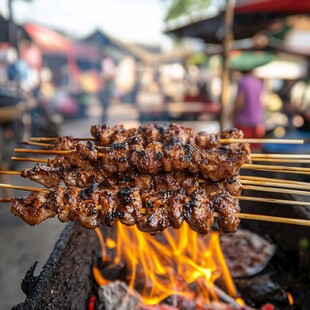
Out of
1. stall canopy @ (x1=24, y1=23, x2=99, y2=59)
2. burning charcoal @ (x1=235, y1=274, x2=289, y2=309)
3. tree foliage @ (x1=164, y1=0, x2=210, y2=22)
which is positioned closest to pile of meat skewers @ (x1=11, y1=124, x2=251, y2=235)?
burning charcoal @ (x1=235, y1=274, x2=289, y2=309)

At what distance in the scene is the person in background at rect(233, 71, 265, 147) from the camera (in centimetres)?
757

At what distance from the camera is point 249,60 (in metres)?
8.12

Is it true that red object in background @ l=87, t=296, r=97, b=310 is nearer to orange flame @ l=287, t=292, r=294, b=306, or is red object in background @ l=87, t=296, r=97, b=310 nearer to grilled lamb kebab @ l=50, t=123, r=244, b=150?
grilled lamb kebab @ l=50, t=123, r=244, b=150

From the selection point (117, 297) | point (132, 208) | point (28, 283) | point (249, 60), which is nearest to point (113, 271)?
point (117, 297)

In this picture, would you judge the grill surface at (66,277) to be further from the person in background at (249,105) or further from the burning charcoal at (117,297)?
the person in background at (249,105)

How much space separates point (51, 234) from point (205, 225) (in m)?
4.01

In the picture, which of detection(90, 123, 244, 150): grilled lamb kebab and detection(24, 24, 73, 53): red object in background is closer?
detection(90, 123, 244, 150): grilled lamb kebab

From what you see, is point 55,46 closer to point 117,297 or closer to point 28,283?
point 117,297

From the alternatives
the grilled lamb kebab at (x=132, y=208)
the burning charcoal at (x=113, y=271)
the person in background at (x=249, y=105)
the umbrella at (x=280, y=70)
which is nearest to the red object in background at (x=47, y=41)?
the umbrella at (x=280, y=70)

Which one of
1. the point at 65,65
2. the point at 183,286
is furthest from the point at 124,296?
the point at 65,65

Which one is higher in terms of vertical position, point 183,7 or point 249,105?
point 183,7

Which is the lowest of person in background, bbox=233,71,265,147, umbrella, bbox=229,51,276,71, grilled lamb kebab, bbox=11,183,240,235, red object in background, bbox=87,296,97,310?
red object in background, bbox=87,296,97,310

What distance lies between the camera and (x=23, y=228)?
562 centimetres

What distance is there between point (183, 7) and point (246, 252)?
3006 centimetres
